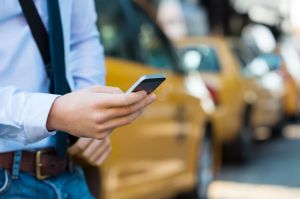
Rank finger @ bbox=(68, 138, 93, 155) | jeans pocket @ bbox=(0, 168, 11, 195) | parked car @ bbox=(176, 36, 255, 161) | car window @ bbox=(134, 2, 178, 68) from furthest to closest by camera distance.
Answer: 1. parked car @ bbox=(176, 36, 255, 161)
2. car window @ bbox=(134, 2, 178, 68)
3. finger @ bbox=(68, 138, 93, 155)
4. jeans pocket @ bbox=(0, 168, 11, 195)

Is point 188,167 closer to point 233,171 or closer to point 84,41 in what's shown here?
point 233,171

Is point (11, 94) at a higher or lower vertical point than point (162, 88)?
higher

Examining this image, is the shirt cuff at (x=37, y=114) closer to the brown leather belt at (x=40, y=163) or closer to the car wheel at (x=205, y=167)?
the brown leather belt at (x=40, y=163)

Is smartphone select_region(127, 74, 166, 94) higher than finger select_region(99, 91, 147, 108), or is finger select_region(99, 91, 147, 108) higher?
smartphone select_region(127, 74, 166, 94)

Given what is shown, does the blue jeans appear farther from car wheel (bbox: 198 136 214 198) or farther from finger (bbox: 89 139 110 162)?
car wheel (bbox: 198 136 214 198)

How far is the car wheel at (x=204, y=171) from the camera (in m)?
6.45

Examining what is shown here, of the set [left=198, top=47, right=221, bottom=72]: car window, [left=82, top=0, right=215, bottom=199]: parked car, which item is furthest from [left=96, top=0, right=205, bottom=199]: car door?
[left=198, top=47, right=221, bottom=72]: car window

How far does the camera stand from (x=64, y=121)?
70.6 inches

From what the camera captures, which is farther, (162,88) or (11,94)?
(162,88)

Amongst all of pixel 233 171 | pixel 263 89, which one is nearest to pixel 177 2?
pixel 263 89

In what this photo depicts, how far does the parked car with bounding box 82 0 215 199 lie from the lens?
4.16 metres

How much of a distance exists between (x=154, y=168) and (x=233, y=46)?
607 centimetres

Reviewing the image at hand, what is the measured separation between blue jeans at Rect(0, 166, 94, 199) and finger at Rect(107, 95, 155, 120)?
37 centimetres

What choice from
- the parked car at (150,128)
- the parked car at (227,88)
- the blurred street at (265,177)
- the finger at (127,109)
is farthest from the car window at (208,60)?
the finger at (127,109)
